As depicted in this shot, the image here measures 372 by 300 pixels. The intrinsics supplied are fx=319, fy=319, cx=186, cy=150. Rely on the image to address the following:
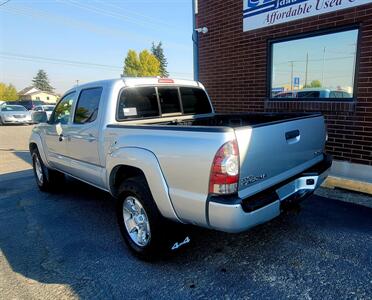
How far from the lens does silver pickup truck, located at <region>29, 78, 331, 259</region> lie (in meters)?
2.50

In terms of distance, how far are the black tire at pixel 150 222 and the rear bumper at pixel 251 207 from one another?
0.62 metres

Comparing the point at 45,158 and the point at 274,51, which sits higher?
the point at 274,51

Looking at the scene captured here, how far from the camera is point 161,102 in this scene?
4.25 metres

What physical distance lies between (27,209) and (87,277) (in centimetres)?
250

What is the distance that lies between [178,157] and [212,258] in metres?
1.24

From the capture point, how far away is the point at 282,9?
609cm

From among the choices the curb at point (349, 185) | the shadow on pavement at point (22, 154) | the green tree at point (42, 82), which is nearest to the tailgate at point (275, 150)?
the curb at point (349, 185)

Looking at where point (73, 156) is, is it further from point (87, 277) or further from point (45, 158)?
point (87, 277)

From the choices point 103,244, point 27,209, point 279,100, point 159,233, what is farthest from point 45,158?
point 279,100

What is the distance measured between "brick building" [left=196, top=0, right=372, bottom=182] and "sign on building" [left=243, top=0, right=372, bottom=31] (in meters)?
0.02

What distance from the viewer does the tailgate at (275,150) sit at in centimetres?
256

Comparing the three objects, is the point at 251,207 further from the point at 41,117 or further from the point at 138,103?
the point at 41,117

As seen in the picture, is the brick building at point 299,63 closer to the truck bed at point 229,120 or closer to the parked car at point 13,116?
the truck bed at point 229,120

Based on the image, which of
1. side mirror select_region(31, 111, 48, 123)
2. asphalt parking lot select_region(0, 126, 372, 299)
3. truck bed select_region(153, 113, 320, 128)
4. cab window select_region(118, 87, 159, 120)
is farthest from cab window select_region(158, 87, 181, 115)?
side mirror select_region(31, 111, 48, 123)
